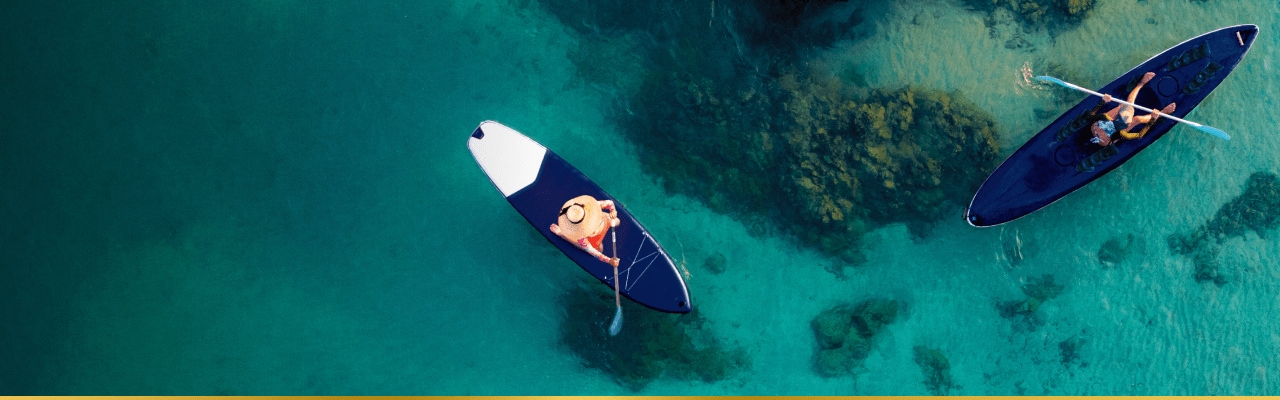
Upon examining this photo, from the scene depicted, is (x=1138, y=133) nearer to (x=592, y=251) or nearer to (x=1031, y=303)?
(x=1031, y=303)

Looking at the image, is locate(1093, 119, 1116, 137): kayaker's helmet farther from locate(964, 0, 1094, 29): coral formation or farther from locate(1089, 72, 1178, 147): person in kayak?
locate(964, 0, 1094, 29): coral formation

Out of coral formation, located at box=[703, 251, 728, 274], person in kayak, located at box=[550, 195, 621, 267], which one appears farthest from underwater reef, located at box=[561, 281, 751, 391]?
person in kayak, located at box=[550, 195, 621, 267]

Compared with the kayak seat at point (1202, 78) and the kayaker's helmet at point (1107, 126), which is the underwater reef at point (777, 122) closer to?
the kayaker's helmet at point (1107, 126)

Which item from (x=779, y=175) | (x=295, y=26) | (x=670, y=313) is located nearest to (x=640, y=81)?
(x=779, y=175)

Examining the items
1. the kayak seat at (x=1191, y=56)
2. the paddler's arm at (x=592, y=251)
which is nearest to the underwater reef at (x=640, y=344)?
the paddler's arm at (x=592, y=251)

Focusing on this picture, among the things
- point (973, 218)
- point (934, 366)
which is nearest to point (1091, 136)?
point (973, 218)

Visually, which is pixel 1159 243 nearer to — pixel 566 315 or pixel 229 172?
pixel 566 315
